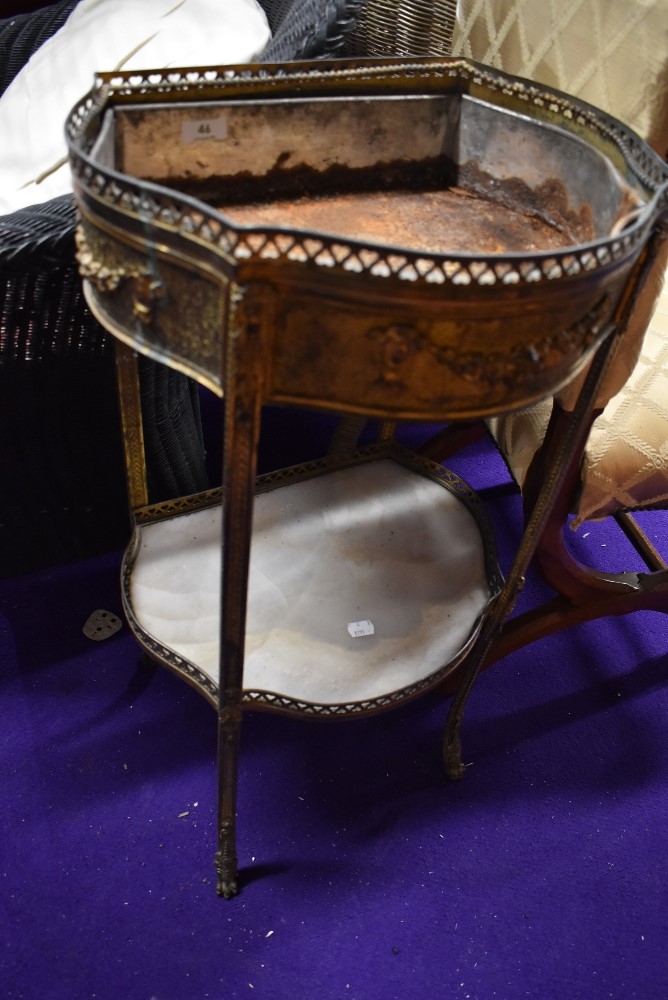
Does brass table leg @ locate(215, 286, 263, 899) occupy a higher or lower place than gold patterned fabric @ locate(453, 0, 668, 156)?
lower

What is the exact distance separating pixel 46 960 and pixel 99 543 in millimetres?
640

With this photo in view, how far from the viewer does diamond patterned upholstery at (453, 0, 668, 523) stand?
886mm

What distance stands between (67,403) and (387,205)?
57 cm

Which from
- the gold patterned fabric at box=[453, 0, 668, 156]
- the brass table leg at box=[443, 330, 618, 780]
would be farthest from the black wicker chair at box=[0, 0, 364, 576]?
the brass table leg at box=[443, 330, 618, 780]

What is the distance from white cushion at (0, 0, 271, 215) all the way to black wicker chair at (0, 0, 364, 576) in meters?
0.09

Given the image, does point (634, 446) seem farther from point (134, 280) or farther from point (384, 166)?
point (134, 280)

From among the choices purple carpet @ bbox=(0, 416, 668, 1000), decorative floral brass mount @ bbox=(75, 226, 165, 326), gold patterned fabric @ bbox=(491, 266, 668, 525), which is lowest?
purple carpet @ bbox=(0, 416, 668, 1000)

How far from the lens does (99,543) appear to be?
139 cm

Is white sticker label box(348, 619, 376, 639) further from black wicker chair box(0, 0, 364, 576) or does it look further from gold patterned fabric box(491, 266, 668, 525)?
black wicker chair box(0, 0, 364, 576)

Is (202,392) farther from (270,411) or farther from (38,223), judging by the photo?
(38,223)

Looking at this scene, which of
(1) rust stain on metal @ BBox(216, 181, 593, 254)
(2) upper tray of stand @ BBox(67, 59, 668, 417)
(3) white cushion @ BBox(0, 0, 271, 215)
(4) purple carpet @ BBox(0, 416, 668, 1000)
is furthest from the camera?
(3) white cushion @ BBox(0, 0, 271, 215)

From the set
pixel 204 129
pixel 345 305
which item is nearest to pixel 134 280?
pixel 345 305

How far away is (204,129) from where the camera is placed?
0.86 meters

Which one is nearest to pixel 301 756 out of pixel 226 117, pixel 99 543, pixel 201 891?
pixel 201 891
